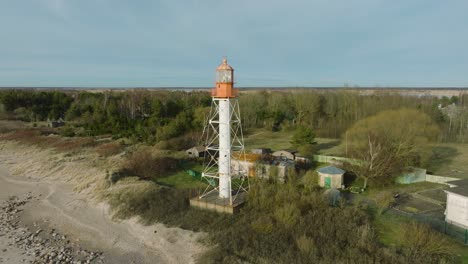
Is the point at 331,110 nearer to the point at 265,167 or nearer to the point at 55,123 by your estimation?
the point at 265,167

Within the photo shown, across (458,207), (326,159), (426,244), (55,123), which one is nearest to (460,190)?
(458,207)

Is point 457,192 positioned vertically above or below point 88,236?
above

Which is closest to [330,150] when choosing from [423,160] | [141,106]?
[423,160]

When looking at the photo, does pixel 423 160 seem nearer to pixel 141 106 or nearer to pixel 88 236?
pixel 88 236
